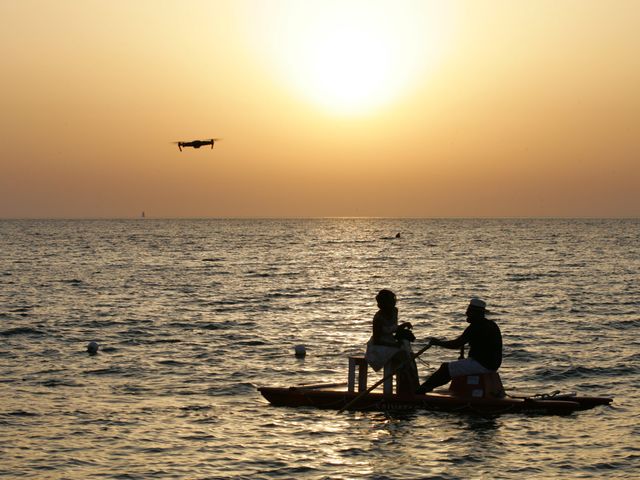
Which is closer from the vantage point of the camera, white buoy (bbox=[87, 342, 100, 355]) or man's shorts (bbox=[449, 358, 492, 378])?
man's shorts (bbox=[449, 358, 492, 378])

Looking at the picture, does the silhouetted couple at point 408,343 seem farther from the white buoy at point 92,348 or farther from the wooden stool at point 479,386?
the white buoy at point 92,348

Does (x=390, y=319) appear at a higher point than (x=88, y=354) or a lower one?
higher

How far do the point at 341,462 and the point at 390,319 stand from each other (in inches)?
154

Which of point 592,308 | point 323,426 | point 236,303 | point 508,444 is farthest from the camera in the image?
point 236,303

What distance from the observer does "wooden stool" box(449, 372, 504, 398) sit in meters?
19.2

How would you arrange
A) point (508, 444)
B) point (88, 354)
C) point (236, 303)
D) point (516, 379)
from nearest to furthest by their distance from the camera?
point (508, 444)
point (516, 379)
point (88, 354)
point (236, 303)

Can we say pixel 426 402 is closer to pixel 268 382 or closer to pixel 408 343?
pixel 408 343

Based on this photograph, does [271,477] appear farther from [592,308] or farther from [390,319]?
[592,308]

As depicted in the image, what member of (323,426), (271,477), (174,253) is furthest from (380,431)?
(174,253)

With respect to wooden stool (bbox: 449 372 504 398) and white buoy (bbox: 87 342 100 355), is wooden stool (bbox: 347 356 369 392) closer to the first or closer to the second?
wooden stool (bbox: 449 372 504 398)

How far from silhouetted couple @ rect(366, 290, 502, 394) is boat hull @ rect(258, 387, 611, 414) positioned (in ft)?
1.71

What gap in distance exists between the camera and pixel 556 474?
15.2 m

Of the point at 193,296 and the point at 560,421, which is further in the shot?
the point at 193,296

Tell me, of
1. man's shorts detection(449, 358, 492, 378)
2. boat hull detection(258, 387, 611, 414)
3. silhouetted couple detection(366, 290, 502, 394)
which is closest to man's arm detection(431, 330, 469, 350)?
silhouetted couple detection(366, 290, 502, 394)
